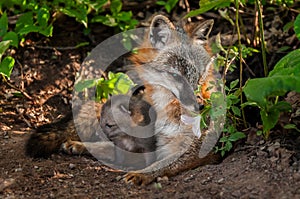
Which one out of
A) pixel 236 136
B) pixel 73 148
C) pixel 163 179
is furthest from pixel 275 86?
pixel 73 148

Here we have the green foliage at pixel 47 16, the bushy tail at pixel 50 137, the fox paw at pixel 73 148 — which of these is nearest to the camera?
the bushy tail at pixel 50 137

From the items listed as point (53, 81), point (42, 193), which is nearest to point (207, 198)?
point (42, 193)

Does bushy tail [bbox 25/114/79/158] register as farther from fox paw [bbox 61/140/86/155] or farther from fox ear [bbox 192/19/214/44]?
fox ear [bbox 192/19/214/44]

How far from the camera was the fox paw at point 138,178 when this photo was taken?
4156 mm

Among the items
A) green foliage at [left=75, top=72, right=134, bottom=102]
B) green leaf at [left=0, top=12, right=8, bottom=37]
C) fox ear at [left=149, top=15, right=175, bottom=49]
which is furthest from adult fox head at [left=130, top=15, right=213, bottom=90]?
green leaf at [left=0, top=12, right=8, bottom=37]

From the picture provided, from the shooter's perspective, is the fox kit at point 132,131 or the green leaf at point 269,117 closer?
the green leaf at point 269,117

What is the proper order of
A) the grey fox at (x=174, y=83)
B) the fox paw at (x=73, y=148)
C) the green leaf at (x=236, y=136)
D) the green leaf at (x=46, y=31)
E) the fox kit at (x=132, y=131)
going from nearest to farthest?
1. the green leaf at (x=236, y=136)
2. the grey fox at (x=174, y=83)
3. the fox paw at (x=73, y=148)
4. the fox kit at (x=132, y=131)
5. the green leaf at (x=46, y=31)

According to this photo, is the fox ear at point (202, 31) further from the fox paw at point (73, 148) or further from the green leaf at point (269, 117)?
the fox paw at point (73, 148)

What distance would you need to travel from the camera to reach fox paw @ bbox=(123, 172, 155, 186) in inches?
164

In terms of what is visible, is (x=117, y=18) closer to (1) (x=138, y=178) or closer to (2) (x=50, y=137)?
(2) (x=50, y=137)

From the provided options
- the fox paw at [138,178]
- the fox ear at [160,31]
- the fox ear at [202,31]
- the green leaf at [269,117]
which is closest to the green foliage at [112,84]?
the fox paw at [138,178]

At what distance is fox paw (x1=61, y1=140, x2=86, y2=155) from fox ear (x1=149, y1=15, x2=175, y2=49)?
1.14m

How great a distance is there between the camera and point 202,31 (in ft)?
16.3

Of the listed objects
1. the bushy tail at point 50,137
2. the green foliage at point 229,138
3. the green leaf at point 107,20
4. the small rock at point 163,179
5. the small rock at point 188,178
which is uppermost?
Answer: the green leaf at point 107,20
